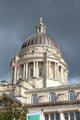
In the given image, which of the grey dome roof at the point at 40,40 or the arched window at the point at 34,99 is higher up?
the grey dome roof at the point at 40,40

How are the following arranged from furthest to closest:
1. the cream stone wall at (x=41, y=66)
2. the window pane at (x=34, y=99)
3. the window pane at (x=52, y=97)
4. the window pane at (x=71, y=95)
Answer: the cream stone wall at (x=41, y=66)
the window pane at (x=34, y=99)
the window pane at (x=52, y=97)
the window pane at (x=71, y=95)

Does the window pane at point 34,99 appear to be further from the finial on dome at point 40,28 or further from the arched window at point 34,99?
the finial on dome at point 40,28

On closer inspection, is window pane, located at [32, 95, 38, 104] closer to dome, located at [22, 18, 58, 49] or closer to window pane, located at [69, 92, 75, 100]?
window pane, located at [69, 92, 75, 100]

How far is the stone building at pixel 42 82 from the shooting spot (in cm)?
5172

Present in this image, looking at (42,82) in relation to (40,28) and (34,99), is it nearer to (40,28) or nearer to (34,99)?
(34,99)

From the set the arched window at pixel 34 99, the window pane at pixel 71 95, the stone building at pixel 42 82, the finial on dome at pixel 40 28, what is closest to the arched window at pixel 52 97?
the stone building at pixel 42 82

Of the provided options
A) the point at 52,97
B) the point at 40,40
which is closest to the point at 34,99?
the point at 52,97

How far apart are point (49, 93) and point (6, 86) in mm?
10499

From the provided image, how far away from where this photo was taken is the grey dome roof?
7675 centimetres

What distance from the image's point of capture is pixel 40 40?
252ft

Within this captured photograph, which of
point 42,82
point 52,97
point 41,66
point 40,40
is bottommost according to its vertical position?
point 52,97

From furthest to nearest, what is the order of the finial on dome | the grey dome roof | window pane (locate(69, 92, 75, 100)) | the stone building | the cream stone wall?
1. the finial on dome
2. the grey dome roof
3. the cream stone wall
4. window pane (locate(69, 92, 75, 100))
5. the stone building

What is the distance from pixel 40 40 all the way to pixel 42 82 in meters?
14.3

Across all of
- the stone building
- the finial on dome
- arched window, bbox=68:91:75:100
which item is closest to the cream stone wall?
the stone building
